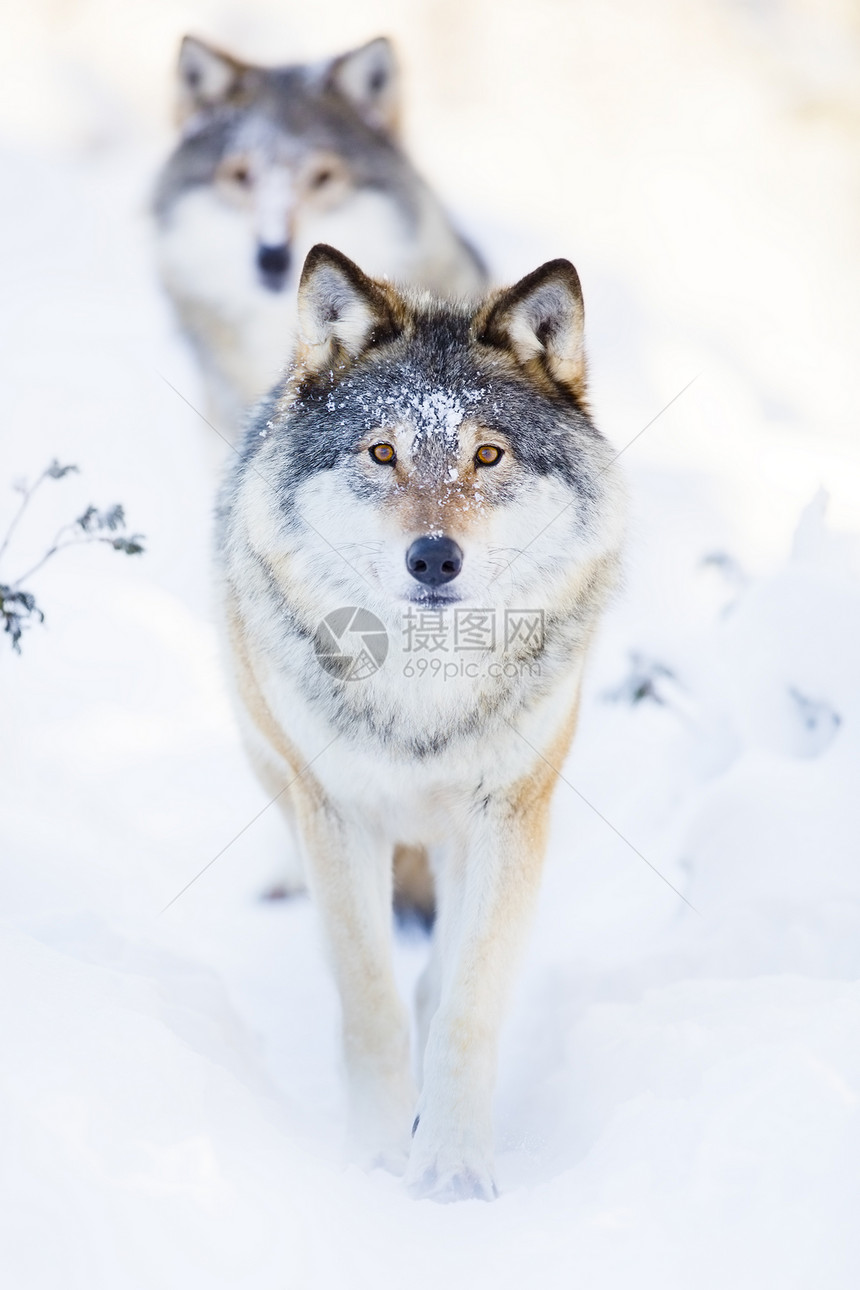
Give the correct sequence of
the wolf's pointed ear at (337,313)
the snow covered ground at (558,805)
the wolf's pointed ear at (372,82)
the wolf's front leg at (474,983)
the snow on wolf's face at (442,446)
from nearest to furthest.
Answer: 1. the snow covered ground at (558,805)
2. the wolf's front leg at (474,983)
3. the snow on wolf's face at (442,446)
4. the wolf's pointed ear at (337,313)
5. the wolf's pointed ear at (372,82)

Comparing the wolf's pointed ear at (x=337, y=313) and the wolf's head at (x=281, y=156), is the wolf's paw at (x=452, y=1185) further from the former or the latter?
the wolf's head at (x=281, y=156)

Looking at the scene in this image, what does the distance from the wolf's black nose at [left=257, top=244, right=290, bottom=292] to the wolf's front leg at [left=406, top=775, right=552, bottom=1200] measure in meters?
4.40

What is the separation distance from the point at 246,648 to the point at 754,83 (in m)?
5.95

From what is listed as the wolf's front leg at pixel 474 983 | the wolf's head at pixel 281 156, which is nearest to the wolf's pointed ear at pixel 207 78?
the wolf's head at pixel 281 156

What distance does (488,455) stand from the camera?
7.86 feet

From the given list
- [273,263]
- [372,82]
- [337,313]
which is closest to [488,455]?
[337,313]

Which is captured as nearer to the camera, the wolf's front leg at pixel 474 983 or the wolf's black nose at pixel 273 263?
the wolf's front leg at pixel 474 983

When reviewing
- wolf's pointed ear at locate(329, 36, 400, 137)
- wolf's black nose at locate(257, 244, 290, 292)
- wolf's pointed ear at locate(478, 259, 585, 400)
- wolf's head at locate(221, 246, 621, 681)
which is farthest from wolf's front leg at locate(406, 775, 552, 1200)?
wolf's pointed ear at locate(329, 36, 400, 137)

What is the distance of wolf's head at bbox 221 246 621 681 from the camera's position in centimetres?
231

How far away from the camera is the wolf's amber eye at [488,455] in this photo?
7.83 ft

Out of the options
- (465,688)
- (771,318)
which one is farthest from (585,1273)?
(771,318)

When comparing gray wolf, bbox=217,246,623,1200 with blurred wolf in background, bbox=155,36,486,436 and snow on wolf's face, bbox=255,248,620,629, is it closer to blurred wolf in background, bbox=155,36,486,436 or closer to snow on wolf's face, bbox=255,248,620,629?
snow on wolf's face, bbox=255,248,620,629

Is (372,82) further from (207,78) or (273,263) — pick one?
(273,263)

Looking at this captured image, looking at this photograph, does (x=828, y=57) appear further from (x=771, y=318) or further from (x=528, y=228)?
(x=528, y=228)
